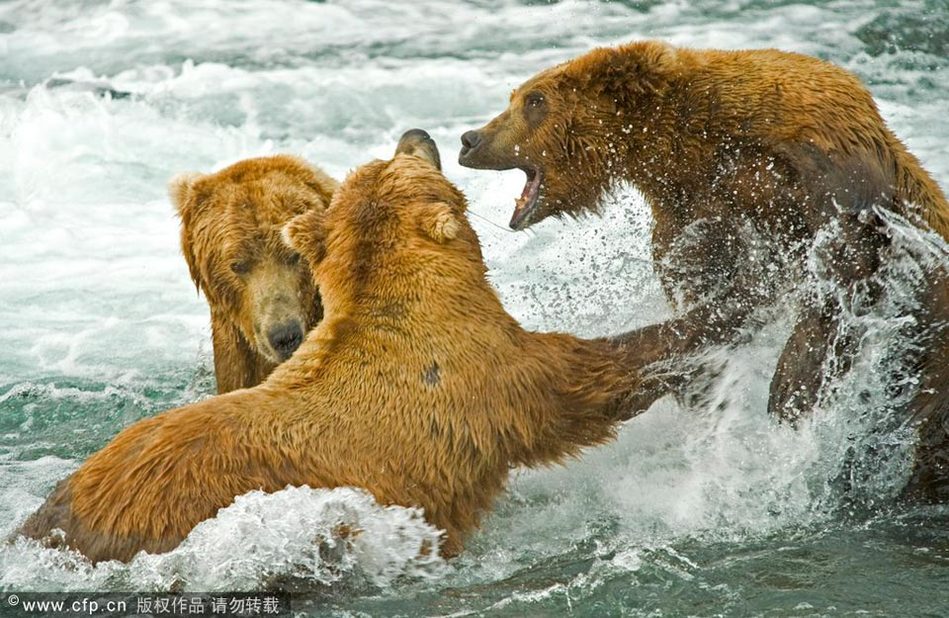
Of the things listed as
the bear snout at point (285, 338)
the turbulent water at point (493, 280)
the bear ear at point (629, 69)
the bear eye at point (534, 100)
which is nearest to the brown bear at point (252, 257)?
the bear snout at point (285, 338)

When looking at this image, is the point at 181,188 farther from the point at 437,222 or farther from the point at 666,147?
the point at 666,147

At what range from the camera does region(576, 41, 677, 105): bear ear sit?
672 centimetres

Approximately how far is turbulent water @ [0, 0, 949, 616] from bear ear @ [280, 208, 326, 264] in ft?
3.89

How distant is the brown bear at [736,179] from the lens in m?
6.31

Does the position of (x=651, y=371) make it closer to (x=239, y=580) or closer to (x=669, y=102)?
(x=669, y=102)

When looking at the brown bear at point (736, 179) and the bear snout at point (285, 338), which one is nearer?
the brown bear at point (736, 179)

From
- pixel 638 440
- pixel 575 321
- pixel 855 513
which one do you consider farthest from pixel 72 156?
pixel 855 513

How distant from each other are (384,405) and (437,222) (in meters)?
0.84

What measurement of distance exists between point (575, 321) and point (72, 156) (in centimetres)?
749

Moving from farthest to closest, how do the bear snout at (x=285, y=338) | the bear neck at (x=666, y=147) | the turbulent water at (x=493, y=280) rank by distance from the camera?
the bear snout at (x=285, y=338)
the bear neck at (x=666, y=147)
the turbulent water at (x=493, y=280)

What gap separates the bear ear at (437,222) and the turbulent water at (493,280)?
119 centimetres

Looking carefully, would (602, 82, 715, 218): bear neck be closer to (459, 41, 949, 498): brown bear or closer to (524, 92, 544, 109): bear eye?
(459, 41, 949, 498): brown bear

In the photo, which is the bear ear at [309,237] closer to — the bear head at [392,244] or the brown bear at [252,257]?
the bear head at [392,244]

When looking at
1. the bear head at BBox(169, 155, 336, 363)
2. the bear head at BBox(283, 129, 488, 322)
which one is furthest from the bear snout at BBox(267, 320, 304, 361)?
the bear head at BBox(283, 129, 488, 322)
